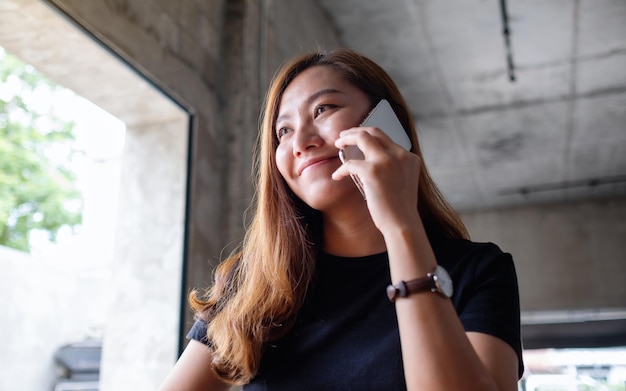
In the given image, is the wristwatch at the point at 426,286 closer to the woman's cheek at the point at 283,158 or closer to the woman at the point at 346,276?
the woman at the point at 346,276

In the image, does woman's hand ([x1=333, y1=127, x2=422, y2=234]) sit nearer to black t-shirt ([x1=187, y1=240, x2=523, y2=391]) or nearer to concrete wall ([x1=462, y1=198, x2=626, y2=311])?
black t-shirt ([x1=187, y1=240, x2=523, y2=391])

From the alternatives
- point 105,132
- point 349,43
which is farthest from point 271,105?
point 349,43

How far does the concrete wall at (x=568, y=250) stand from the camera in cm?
910

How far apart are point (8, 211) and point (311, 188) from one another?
4.29 ft

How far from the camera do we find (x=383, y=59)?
5.58 meters

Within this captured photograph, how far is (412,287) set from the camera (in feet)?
3.00

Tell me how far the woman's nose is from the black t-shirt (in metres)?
0.25

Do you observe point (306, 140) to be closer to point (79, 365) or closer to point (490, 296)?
point (490, 296)

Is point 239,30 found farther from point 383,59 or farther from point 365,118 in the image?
point 383,59

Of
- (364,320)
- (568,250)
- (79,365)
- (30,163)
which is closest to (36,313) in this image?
(79,365)

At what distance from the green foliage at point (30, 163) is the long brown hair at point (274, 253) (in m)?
1.01

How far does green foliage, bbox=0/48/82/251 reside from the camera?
6.77 feet

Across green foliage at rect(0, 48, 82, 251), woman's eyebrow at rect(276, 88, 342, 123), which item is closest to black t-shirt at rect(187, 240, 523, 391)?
woman's eyebrow at rect(276, 88, 342, 123)

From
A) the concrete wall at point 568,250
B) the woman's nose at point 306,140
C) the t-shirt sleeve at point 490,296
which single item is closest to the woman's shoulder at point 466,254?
the t-shirt sleeve at point 490,296
